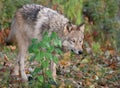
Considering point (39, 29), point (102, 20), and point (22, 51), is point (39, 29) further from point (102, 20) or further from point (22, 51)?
point (102, 20)

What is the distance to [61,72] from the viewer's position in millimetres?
8633

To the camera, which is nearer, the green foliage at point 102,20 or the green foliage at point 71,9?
the green foliage at point 71,9

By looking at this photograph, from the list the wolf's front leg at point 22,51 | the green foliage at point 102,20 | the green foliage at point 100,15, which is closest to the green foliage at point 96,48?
the green foliage at point 102,20

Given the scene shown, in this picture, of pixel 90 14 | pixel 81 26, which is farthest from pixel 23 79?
pixel 90 14

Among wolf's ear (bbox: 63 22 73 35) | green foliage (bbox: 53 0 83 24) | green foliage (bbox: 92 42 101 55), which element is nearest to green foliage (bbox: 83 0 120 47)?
green foliage (bbox: 53 0 83 24)

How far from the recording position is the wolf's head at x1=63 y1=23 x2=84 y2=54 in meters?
7.95

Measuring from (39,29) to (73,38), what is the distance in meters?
0.69

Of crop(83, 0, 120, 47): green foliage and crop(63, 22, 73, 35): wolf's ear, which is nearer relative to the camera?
crop(63, 22, 73, 35): wolf's ear

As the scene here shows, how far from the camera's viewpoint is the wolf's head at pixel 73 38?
795 cm

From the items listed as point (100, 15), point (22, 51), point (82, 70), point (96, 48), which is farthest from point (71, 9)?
point (22, 51)

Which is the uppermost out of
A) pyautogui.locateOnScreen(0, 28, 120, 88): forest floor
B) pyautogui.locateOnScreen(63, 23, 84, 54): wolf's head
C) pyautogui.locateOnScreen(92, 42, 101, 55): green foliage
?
pyautogui.locateOnScreen(63, 23, 84, 54): wolf's head

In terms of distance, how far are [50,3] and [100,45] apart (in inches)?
84.0

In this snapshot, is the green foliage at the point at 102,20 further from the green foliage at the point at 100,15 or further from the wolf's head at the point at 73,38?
the wolf's head at the point at 73,38

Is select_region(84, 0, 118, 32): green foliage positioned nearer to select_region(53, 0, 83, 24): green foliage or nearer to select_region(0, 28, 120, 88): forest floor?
select_region(53, 0, 83, 24): green foliage
